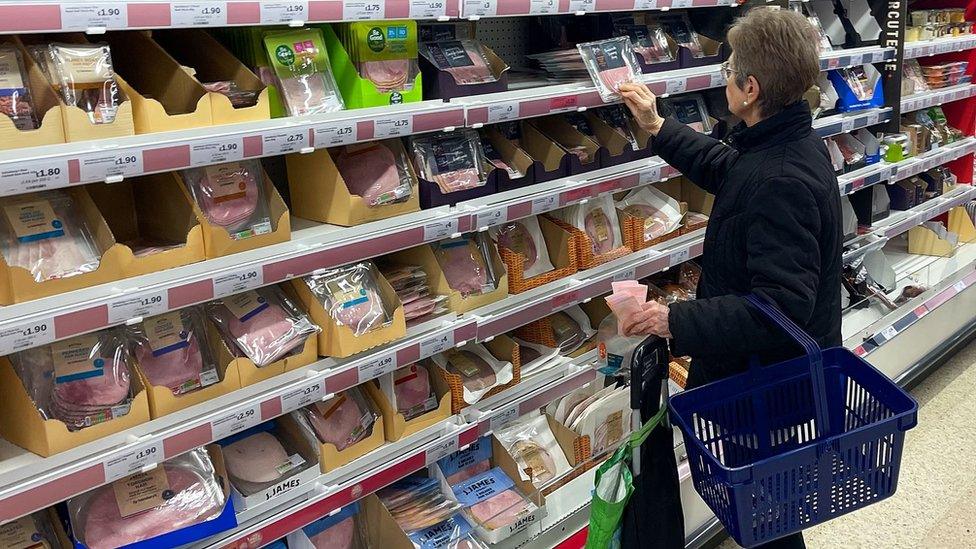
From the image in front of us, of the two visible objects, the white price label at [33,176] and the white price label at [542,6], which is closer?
the white price label at [33,176]

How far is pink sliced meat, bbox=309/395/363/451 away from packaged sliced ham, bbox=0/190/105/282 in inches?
29.3

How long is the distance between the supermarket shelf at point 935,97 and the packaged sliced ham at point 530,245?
2.48 m

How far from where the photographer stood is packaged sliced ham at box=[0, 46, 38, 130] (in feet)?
5.75

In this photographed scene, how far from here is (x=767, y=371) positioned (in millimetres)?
2295

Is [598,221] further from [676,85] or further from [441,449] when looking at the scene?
[441,449]

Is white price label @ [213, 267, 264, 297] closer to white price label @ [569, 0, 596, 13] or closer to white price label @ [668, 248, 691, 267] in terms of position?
white price label @ [569, 0, 596, 13]

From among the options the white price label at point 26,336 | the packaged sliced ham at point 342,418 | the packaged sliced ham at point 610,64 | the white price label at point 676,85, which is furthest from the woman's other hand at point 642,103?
the white price label at point 26,336

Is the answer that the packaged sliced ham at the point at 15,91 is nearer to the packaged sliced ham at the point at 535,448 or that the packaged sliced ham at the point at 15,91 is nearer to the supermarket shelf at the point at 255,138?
the supermarket shelf at the point at 255,138

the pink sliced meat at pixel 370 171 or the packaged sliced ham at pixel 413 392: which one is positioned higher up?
the pink sliced meat at pixel 370 171

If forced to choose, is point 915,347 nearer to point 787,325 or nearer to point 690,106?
point 690,106

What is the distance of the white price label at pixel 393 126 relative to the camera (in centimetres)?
221

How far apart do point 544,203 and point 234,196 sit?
973 millimetres

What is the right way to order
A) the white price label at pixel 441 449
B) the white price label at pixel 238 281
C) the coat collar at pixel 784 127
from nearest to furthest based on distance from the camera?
the white price label at pixel 238 281 → the coat collar at pixel 784 127 → the white price label at pixel 441 449

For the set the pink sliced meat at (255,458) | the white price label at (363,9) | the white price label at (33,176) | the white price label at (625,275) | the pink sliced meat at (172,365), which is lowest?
the pink sliced meat at (255,458)
